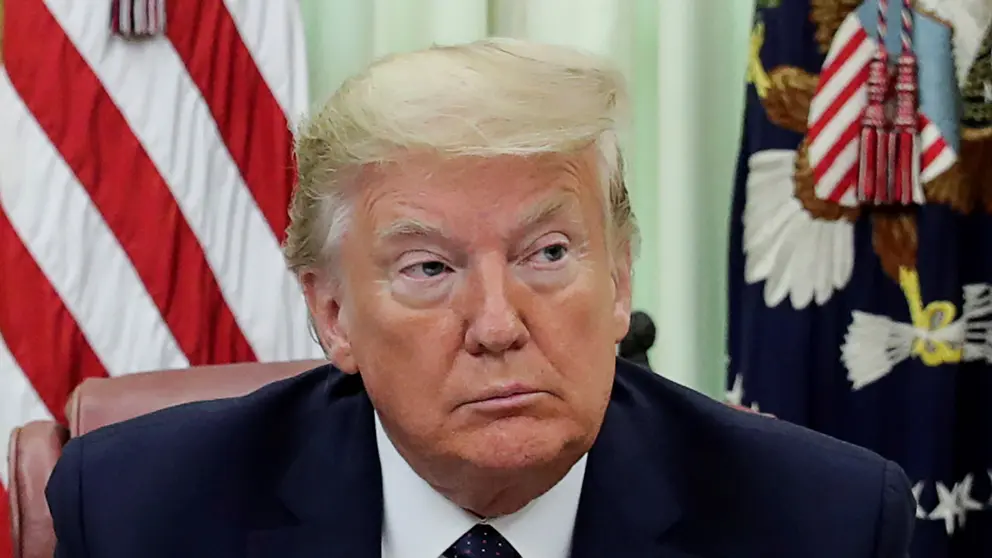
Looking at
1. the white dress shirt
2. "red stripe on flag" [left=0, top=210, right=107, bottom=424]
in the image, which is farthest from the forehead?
"red stripe on flag" [left=0, top=210, right=107, bottom=424]

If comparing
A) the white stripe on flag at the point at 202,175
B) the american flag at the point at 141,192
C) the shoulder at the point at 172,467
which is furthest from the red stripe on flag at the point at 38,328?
the shoulder at the point at 172,467

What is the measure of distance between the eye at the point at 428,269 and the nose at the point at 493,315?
0.10 ft

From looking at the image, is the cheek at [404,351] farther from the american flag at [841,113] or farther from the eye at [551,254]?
the american flag at [841,113]

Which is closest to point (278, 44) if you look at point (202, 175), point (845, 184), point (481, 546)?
point (202, 175)

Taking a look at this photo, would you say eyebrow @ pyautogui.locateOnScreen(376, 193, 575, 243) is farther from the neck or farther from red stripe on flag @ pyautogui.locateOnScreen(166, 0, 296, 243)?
red stripe on flag @ pyautogui.locateOnScreen(166, 0, 296, 243)

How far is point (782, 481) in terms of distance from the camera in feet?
3.86

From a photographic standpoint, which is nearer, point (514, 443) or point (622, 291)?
point (514, 443)

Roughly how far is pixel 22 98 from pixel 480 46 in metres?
1.21

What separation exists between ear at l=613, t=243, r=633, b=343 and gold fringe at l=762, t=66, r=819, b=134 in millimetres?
967

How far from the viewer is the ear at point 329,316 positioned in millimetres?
1102

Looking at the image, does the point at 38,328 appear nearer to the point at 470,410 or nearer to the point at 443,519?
the point at 443,519

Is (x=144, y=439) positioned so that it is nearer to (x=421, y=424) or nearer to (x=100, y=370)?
(x=421, y=424)

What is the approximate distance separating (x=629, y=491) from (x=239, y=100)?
1227mm

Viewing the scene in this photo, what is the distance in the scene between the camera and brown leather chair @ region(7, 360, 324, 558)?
4.19 ft
